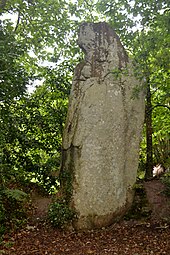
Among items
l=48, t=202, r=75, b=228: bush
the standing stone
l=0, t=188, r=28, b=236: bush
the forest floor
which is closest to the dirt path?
the forest floor

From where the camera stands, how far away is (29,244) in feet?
18.5

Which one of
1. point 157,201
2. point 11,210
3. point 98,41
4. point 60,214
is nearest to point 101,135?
point 60,214

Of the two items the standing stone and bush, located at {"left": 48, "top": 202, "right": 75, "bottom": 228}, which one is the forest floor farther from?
the standing stone

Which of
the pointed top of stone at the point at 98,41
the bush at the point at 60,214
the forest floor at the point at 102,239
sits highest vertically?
the pointed top of stone at the point at 98,41

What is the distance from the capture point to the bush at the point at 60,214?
6531 millimetres

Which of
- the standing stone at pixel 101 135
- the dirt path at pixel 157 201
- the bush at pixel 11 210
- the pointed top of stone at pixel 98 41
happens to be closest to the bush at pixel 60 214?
the standing stone at pixel 101 135

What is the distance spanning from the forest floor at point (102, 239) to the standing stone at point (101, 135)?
17.9 inches

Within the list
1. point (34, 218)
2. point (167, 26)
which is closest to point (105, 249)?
point (34, 218)

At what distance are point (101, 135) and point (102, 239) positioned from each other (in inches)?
Result: 99.3

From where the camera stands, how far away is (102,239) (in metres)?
6.01

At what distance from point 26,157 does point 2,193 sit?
95.9 inches

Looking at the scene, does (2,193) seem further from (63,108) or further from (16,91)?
(63,108)

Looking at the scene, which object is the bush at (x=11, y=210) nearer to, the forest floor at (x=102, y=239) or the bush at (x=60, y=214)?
the forest floor at (x=102, y=239)

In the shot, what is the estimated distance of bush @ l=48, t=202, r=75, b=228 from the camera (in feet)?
21.4
